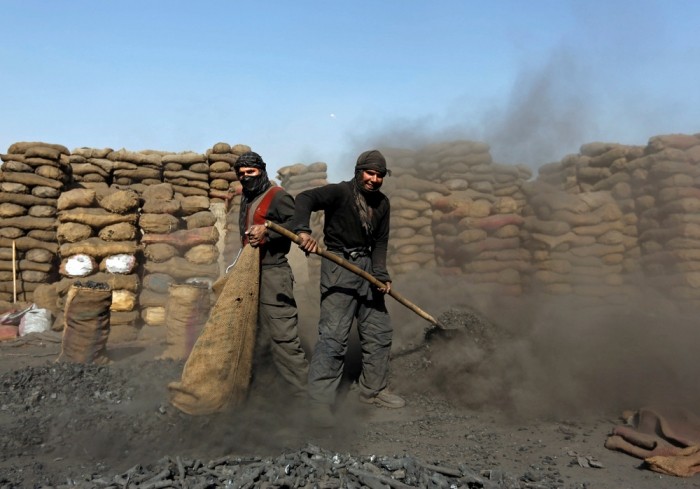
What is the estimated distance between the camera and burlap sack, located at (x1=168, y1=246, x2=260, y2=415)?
138 inches

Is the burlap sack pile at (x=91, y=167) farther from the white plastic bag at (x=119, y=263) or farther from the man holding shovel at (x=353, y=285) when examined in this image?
the man holding shovel at (x=353, y=285)

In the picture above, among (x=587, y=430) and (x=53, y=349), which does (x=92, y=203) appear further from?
(x=587, y=430)

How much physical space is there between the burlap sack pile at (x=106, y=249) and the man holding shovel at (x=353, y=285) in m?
3.57

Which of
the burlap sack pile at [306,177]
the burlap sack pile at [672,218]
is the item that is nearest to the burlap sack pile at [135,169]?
the burlap sack pile at [306,177]

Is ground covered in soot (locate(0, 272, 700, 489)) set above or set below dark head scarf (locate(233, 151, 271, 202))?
below

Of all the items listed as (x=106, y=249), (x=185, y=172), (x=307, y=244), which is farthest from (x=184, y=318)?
(x=185, y=172)

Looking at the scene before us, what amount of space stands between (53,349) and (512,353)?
511 cm

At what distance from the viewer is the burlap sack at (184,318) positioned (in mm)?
5445

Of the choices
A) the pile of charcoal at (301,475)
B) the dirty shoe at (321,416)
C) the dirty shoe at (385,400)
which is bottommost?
the dirty shoe at (385,400)

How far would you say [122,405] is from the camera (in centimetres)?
411

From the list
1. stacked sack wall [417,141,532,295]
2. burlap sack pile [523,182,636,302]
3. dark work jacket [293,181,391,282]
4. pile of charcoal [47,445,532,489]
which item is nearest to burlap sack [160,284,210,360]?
dark work jacket [293,181,391,282]

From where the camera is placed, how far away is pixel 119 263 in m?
6.74

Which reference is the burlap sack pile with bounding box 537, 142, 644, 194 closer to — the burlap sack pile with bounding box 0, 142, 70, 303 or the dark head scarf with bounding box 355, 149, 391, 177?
the dark head scarf with bounding box 355, 149, 391, 177

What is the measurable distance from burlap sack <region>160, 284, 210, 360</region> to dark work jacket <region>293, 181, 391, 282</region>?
187cm
